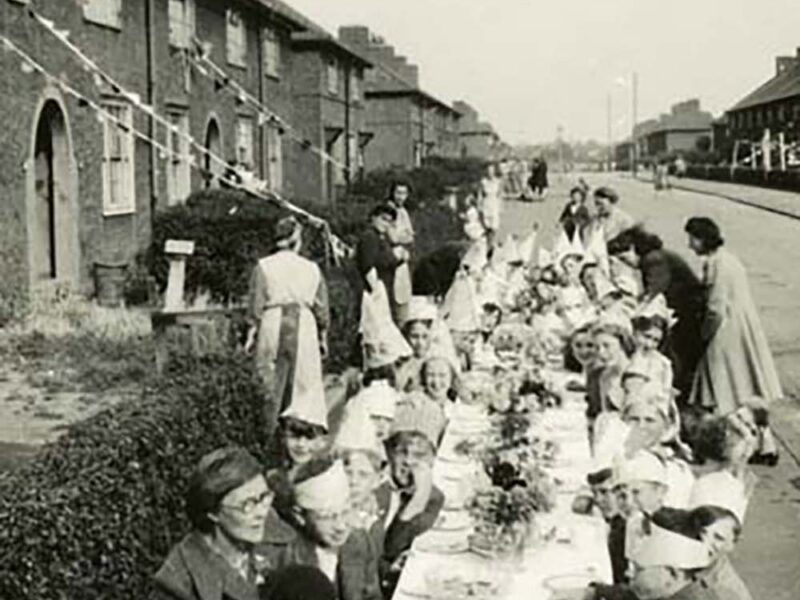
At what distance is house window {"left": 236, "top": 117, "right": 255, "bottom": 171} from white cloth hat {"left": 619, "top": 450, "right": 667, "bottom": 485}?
76.1ft

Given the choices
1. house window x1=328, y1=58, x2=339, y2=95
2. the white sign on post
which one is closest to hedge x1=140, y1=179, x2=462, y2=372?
the white sign on post

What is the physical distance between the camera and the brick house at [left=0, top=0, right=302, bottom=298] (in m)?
17.3

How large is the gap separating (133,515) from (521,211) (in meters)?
40.0

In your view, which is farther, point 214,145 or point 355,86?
point 355,86

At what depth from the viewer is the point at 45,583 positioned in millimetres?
5301

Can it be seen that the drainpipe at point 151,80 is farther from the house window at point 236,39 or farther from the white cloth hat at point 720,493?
the white cloth hat at point 720,493

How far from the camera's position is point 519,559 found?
5.77 m

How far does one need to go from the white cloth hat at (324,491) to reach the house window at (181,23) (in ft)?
66.1

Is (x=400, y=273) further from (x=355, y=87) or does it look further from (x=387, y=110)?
(x=387, y=110)

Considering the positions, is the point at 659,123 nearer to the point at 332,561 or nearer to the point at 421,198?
the point at 421,198

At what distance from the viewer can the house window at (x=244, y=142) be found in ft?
97.2

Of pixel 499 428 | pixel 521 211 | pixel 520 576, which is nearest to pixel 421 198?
pixel 521 211

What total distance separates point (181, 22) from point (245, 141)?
18.8 feet

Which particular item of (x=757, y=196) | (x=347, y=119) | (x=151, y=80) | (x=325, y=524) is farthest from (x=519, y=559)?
(x=757, y=196)
